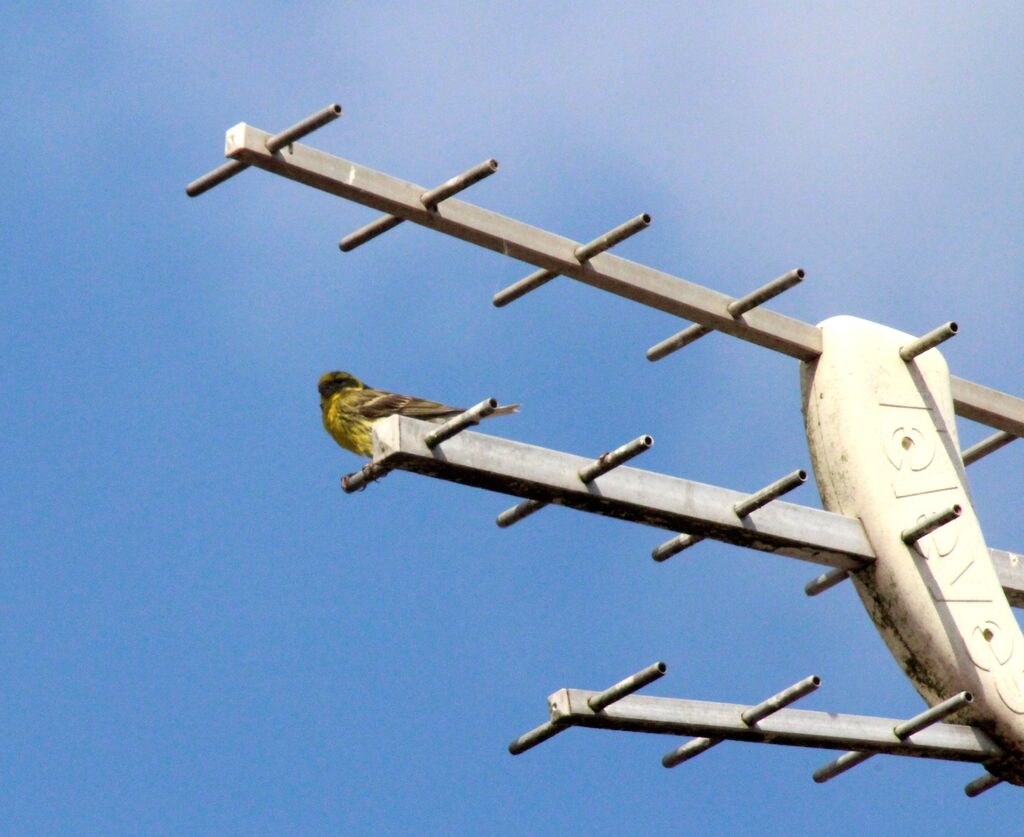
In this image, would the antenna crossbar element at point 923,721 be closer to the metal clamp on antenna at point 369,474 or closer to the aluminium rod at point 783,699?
the aluminium rod at point 783,699

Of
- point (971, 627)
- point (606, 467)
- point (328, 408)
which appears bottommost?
point (971, 627)

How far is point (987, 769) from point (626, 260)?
2.32 m

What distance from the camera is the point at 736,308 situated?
7.00 m

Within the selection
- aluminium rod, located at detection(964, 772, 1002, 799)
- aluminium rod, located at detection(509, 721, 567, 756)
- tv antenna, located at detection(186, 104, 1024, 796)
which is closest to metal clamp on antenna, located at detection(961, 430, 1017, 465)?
tv antenna, located at detection(186, 104, 1024, 796)

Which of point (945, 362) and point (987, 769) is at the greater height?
point (945, 362)

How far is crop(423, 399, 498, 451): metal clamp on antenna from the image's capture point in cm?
533

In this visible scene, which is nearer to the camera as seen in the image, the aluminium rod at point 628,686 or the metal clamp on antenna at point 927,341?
the aluminium rod at point 628,686

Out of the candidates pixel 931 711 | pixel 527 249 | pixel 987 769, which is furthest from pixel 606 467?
pixel 987 769

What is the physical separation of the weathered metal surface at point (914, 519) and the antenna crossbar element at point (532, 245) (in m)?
0.23

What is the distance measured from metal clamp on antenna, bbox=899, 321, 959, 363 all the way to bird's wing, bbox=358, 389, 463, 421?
230cm

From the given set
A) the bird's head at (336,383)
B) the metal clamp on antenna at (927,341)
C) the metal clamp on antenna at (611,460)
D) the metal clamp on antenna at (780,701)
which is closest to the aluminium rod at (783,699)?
the metal clamp on antenna at (780,701)

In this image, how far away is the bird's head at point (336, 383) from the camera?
10.6m

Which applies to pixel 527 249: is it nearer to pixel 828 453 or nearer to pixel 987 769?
pixel 828 453

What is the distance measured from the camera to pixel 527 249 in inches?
253
